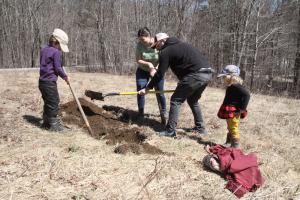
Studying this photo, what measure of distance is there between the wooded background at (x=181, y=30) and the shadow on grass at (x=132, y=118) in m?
10.7

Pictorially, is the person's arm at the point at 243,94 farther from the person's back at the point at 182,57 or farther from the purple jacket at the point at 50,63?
the purple jacket at the point at 50,63

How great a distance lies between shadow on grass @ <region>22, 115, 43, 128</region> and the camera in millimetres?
5965

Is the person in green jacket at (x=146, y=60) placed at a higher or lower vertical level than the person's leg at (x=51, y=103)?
higher

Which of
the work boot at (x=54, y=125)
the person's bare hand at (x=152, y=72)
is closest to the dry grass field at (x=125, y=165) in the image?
the work boot at (x=54, y=125)

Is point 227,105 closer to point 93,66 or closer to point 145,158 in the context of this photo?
point 145,158

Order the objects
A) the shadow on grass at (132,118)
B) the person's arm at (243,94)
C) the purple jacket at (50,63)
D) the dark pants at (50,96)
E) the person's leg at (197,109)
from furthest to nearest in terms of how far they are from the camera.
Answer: the shadow on grass at (132,118)
the person's leg at (197,109)
the dark pants at (50,96)
the purple jacket at (50,63)
the person's arm at (243,94)

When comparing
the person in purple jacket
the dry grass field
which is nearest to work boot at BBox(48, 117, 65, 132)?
A: the person in purple jacket

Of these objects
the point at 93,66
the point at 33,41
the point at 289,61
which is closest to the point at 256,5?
the point at 289,61

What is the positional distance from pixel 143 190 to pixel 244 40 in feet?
54.2

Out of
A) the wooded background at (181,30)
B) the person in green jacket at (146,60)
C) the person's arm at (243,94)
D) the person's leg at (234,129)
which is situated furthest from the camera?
the wooded background at (181,30)

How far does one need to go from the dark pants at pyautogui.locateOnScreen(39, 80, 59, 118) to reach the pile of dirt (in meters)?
0.73

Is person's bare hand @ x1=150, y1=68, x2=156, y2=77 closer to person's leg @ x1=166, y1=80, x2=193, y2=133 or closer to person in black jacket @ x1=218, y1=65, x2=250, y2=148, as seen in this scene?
person's leg @ x1=166, y1=80, x2=193, y2=133

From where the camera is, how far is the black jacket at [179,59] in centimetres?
522

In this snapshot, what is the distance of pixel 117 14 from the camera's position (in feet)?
64.1
